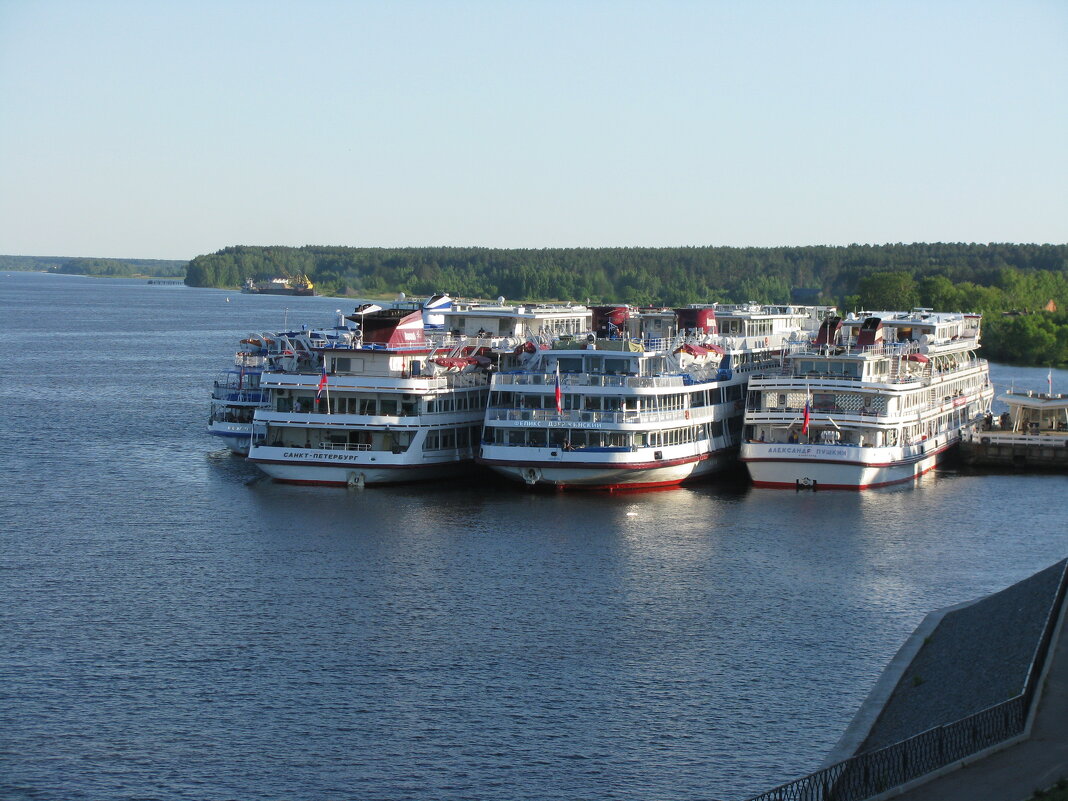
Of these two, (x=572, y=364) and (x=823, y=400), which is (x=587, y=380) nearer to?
(x=572, y=364)

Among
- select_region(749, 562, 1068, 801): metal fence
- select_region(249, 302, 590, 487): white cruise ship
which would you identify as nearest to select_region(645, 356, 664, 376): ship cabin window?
select_region(249, 302, 590, 487): white cruise ship

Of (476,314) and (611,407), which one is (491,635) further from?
(476,314)

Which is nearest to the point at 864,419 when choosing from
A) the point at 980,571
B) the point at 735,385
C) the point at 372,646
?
the point at 735,385

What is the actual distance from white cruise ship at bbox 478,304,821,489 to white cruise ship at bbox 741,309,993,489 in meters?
2.95

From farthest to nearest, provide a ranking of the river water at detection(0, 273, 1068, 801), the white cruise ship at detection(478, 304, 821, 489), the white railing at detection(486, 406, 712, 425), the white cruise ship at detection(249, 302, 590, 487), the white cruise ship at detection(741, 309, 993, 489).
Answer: the white cruise ship at detection(741, 309, 993, 489), the white cruise ship at detection(249, 302, 590, 487), the white railing at detection(486, 406, 712, 425), the white cruise ship at detection(478, 304, 821, 489), the river water at detection(0, 273, 1068, 801)

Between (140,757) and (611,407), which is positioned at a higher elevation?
(611,407)

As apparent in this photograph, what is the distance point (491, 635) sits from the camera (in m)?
46.3

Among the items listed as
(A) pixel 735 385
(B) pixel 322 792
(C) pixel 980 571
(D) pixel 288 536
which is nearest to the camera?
(B) pixel 322 792

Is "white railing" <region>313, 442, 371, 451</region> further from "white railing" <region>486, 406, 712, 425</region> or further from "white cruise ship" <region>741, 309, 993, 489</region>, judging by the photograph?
"white cruise ship" <region>741, 309, 993, 489</region>

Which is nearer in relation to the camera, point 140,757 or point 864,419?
point 140,757

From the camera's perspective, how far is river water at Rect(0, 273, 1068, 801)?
3588 centimetres

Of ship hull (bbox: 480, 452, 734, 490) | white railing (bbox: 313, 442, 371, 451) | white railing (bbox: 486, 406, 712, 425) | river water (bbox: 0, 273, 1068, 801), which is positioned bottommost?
A: river water (bbox: 0, 273, 1068, 801)

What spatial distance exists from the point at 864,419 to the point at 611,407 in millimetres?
13417

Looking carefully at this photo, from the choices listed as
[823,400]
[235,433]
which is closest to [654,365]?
[823,400]
